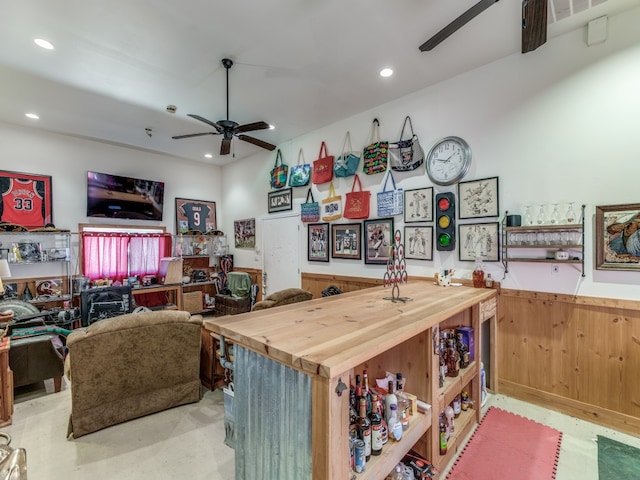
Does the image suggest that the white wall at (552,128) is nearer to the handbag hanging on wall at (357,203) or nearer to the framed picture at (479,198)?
→ the framed picture at (479,198)

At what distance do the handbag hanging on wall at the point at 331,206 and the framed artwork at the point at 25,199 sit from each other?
4378mm

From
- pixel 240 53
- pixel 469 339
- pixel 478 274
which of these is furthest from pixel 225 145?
pixel 469 339

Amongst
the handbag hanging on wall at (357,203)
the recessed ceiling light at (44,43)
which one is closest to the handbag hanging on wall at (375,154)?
the handbag hanging on wall at (357,203)

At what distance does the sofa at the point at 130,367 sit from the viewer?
225 cm

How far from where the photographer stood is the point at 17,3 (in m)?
2.19

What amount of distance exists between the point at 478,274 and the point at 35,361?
14.7 feet

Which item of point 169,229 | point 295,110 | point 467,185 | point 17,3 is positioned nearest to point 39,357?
point 17,3

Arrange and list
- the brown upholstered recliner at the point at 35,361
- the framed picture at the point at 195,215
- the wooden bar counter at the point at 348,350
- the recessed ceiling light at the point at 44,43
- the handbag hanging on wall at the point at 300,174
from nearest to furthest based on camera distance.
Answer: the wooden bar counter at the point at 348,350 < the recessed ceiling light at the point at 44,43 < the brown upholstered recliner at the point at 35,361 < the handbag hanging on wall at the point at 300,174 < the framed picture at the point at 195,215

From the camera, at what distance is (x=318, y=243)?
461 centimetres

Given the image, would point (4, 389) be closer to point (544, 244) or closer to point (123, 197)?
point (123, 197)

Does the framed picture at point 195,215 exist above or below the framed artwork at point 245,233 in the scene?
above

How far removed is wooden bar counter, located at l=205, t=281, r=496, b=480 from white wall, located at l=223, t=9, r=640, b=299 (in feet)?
3.71

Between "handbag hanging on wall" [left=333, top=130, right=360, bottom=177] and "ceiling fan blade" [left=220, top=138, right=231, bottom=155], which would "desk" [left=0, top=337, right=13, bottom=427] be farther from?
"handbag hanging on wall" [left=333, top=130, right=360, bottom=177]

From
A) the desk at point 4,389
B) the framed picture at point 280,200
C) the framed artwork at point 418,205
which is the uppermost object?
the framed picture at point 280,200
